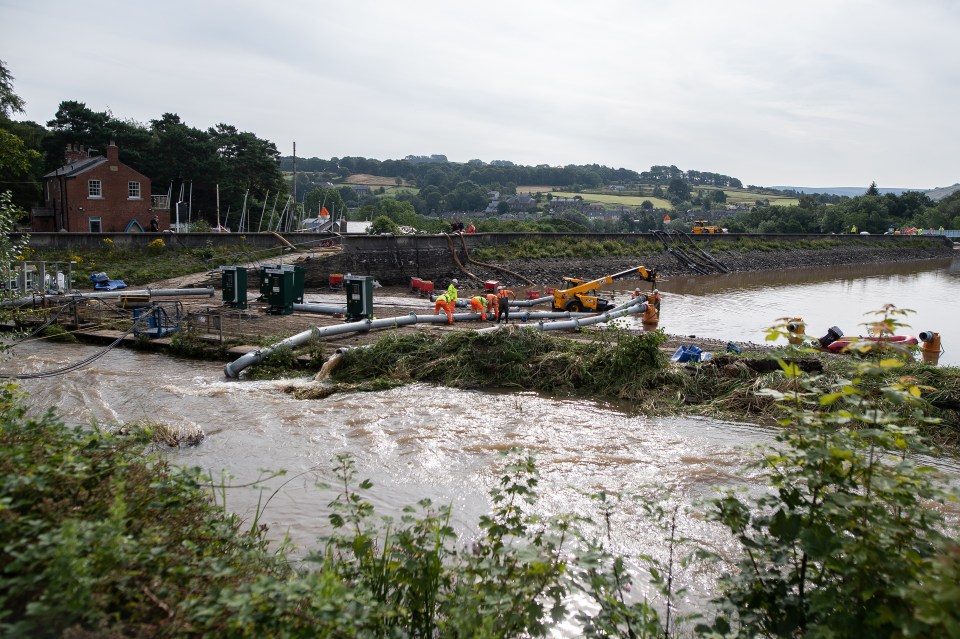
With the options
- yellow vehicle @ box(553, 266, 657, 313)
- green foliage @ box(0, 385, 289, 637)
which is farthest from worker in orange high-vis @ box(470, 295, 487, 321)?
green foliage @ box(0, 385, 289, 637)

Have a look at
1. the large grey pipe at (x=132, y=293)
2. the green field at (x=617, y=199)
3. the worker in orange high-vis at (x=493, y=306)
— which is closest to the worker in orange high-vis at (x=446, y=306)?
the worker in orange high-vis at (x=493, y=306)

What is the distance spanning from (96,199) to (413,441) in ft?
143

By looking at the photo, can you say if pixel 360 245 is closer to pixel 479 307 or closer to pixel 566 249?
pixel 566 249

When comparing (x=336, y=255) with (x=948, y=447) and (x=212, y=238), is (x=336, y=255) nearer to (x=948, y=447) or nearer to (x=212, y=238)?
(x=212, y=238)

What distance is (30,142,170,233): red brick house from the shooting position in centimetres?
4441

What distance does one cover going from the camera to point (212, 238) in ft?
116

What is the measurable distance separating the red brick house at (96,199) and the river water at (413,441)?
103ft

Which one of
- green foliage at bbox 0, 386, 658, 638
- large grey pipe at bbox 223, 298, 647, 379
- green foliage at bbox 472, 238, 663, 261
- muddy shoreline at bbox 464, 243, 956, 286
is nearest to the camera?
green foliage at bbox 0, 386, 658, 638

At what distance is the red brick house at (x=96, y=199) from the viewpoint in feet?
146

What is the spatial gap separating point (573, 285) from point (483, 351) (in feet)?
44.5

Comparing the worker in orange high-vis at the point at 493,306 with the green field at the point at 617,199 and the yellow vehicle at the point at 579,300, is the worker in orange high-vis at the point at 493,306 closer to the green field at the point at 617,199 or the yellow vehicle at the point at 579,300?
the yellow vehicle at the point at 579,300

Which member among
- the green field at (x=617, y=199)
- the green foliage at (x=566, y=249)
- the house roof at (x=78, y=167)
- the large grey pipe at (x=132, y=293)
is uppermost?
the green field at (x=617, y=199)

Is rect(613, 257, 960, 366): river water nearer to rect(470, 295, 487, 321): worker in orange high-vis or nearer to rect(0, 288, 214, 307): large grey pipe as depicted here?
rect(470, 295, 487, 321): worker in orange high-vis

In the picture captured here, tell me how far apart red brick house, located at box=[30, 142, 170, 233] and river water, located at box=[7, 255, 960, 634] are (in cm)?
3154
